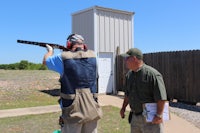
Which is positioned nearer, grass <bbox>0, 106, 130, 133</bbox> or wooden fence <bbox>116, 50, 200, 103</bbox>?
grass <bbox>0, 106, 130, 133</bbox>

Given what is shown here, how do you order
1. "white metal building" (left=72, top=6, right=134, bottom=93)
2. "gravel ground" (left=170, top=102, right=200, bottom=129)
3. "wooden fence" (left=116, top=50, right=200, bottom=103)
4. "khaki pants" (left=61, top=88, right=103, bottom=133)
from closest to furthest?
1. "khaki pants" (left=61, top=88, right=103, bottom=133)
2. "gravel ground" (left=170, top=102, right=200, bottom=129)
3. "wooden fence" (left=116, top=50, right=200, bottom=103)
4. "white metal building" (left=72, top=6, right=134, bottom=93)

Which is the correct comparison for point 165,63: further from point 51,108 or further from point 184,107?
point 51,108

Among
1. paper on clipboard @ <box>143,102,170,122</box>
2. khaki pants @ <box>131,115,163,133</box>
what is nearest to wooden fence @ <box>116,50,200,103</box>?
khaki pants @ <box>131,115,163,133</box>

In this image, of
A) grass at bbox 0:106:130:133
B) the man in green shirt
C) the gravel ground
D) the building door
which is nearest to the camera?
the man in green shirt

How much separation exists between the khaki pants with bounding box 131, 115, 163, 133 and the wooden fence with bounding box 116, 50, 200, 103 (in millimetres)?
7602

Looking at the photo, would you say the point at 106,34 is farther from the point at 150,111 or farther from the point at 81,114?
the point at 81,114

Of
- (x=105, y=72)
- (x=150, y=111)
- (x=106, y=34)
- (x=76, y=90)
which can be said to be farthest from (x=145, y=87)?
(x=105, y=72)

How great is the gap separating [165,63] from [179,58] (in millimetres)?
823

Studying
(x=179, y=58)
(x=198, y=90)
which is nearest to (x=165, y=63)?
(x=179, y=58)

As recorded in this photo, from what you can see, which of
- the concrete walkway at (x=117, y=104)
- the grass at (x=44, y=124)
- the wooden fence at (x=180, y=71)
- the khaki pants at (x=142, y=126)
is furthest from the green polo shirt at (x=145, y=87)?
the wooden fence at (x=180, y=71)

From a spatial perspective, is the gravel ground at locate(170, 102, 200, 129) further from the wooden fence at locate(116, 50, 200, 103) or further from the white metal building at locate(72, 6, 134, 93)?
the white metal building at locate(72, 6, 134, 93)

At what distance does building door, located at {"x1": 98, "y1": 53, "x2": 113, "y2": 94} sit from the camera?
15.7 metres

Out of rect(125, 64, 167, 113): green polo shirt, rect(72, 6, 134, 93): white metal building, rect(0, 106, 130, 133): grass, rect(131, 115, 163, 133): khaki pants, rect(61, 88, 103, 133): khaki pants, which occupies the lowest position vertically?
rect(0, 106, 130, 133): grass

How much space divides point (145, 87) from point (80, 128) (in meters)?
0.98
